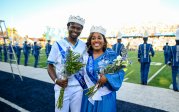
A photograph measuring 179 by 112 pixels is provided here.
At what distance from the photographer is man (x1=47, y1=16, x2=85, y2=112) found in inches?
104

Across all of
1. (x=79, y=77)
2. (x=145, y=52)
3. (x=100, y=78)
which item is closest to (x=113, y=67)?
(x=100, y=78)

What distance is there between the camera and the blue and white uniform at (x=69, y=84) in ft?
8.68

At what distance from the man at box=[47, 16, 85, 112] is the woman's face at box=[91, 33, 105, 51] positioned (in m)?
0.21

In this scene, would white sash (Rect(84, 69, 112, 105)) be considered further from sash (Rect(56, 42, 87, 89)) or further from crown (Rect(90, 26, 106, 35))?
crown (Rect(90, 26, 106, 35))

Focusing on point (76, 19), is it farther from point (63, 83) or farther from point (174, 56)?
point (174, 56)

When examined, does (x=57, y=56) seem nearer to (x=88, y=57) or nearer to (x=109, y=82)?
(x=88, y=57)

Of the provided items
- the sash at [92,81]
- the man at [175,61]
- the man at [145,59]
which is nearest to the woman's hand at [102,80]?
the sash at [92,81]

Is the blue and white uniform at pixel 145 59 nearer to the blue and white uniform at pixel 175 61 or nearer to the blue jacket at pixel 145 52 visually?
the blue jacket at pixel 145 52

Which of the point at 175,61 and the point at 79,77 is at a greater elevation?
the point at 79,77

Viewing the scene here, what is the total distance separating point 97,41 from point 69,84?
2.29 ft

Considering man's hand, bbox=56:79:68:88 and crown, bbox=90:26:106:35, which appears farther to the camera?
crown, bbox=90:26:106:35

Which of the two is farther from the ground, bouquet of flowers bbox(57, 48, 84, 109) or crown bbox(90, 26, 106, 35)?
crown bbox(90, 26, 106, 35)

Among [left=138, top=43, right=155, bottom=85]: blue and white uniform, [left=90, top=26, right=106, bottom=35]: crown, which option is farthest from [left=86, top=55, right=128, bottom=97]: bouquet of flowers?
[left=138, top=43, right=155, bottom=85]: blue and white uniform

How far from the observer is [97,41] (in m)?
2.64
